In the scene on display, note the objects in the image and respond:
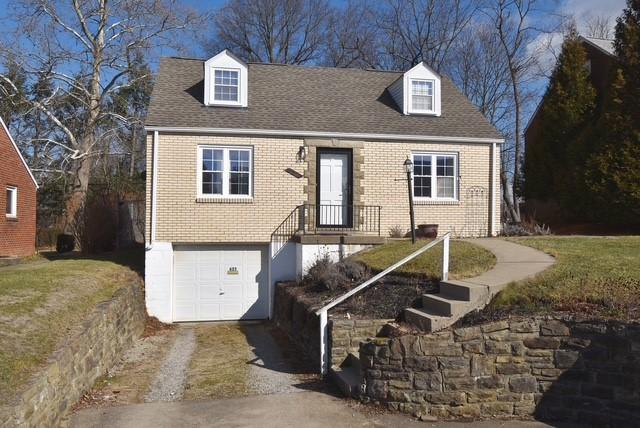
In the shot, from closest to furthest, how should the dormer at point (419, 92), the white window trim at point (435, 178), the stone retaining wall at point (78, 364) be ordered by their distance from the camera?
the stone retaining wall at point (78, 364) → the white window trim at point (435, 178) → the dormer at point (419, 92)

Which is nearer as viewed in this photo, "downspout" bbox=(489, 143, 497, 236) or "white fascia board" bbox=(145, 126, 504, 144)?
"white fascia board" bbox=(145, 126, 504, 144)

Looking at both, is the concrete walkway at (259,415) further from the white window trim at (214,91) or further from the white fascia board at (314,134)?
the white window trim at (214,91)

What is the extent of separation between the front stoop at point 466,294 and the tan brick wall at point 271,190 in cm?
571

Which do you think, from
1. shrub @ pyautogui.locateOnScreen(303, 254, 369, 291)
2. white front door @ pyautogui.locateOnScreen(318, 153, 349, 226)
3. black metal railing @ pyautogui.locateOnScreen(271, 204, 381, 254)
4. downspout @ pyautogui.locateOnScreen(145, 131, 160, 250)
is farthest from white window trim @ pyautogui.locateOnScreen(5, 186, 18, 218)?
shrub @ pyautogui.locateOnScreen(303, 254, 369, 291)

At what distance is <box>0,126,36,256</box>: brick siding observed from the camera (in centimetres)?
1895

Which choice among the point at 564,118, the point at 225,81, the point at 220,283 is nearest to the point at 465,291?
the point at 220,283

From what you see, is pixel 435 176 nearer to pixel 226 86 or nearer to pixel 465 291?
pixel 226 86

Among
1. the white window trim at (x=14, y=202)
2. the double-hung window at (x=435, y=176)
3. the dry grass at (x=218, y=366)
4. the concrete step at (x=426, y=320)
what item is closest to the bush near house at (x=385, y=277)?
the concrete step at (x=426, y=320)

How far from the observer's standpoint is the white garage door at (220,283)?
1479cm

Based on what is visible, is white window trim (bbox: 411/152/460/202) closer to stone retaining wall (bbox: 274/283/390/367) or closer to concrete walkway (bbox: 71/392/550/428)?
stone retaining wall (bbox: 274/283/390/367)

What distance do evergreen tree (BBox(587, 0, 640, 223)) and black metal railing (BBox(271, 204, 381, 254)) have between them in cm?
728

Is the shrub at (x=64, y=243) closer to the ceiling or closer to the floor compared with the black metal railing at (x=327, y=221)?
closer to the floor

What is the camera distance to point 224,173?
14.5 meters

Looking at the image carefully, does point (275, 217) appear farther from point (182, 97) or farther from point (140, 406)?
point (140, 406)
